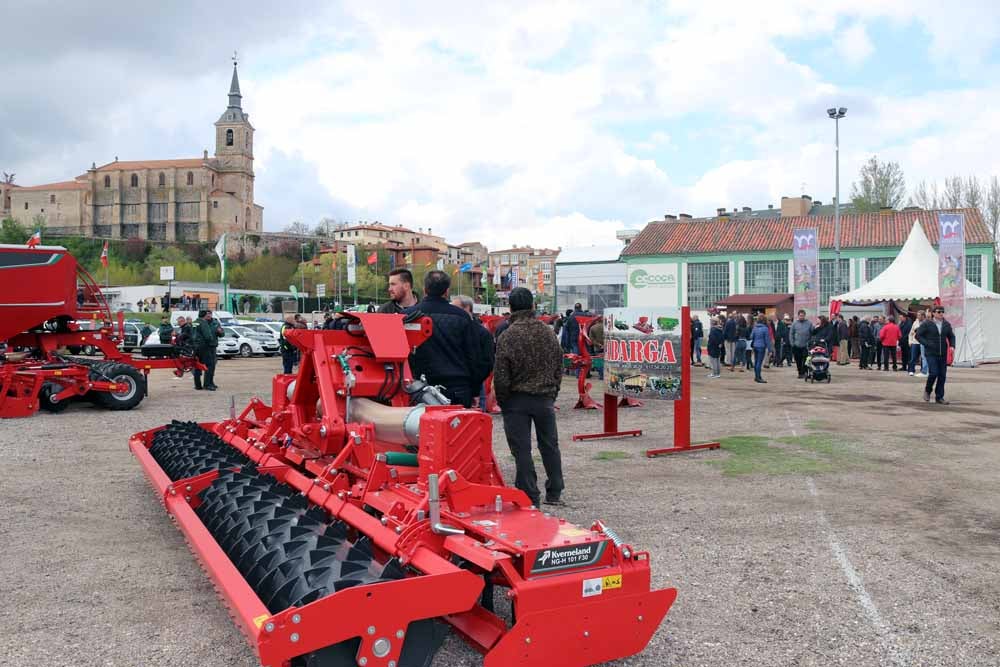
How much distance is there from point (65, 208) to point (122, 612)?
137 m

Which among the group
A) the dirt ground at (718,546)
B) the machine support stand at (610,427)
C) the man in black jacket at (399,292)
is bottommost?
the dirt ground at (718,546)

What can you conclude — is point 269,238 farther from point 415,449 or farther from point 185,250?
point 415,449

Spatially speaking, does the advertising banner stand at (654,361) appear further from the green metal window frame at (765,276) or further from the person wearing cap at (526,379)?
the green metal window frame at (765,276)

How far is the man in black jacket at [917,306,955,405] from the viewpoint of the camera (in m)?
14.0

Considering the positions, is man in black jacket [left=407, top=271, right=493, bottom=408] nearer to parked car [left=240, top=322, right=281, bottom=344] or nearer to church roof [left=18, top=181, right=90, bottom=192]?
parked car [left=240, top=322, right=281, bottom=344]

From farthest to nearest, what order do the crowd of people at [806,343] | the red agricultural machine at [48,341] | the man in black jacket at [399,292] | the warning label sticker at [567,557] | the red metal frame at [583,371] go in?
1. the crowd of people at [806,343]
2. the red metal frame at [583,371]
3. the red agricultural machine at [48,341]
4. the man in black jacket at [399,292]
5. the warning label sticker at [567,557]

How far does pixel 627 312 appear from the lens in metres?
10.1

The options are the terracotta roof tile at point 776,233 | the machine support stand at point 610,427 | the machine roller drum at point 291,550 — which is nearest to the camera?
the machine roller drum at point 291,550

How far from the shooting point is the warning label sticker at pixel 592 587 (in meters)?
3.49

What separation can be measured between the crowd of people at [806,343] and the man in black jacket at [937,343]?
0.08 feet

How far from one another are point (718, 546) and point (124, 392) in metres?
10.9

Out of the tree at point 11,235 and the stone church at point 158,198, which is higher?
the stone church at point 158,198

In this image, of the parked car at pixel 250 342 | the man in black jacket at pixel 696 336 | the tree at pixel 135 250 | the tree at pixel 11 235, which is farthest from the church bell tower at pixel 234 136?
the man in black jacket at pixel 696 336

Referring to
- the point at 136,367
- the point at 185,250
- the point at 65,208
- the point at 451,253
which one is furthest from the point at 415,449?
the point at 451,253
